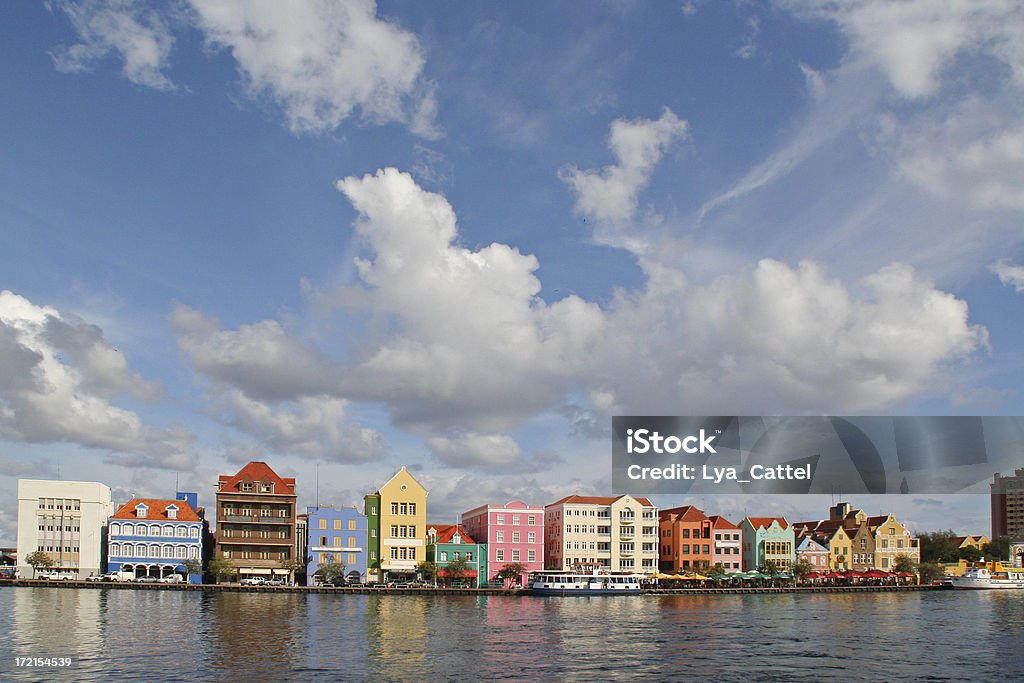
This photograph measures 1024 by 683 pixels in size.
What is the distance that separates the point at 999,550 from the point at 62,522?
154 metres

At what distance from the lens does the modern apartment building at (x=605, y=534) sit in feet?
438

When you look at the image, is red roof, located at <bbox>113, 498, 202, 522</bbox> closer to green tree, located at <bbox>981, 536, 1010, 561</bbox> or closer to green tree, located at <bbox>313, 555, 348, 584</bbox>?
green tree, located at <bbox>313, 555, 348, 584</bbox>

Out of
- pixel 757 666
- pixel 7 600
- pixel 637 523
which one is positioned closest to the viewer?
pixel 757 666

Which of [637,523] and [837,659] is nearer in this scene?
[837,659]

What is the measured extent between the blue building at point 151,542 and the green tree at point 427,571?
26498 mm

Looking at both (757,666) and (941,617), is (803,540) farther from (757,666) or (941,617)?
(757,666)

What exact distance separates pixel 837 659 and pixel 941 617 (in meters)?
35.0

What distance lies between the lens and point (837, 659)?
53844 mm

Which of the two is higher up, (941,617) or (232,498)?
(232,498)

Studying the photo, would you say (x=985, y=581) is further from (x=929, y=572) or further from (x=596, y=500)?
(x=596, y=500)

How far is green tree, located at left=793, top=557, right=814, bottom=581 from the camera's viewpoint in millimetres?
137250

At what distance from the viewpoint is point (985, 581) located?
14388cm

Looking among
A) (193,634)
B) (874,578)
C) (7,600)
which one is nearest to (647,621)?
(193,634)

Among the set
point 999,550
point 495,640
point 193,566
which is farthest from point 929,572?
point 495,640
